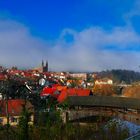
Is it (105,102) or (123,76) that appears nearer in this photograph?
(105,102)

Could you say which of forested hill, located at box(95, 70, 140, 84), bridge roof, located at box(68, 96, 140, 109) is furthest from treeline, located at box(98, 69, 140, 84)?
bridge roof, located at box(68, 96, 140, 109)

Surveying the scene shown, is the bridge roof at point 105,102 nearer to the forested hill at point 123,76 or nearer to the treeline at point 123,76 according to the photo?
the treeline at point 123,76

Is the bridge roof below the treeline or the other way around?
below

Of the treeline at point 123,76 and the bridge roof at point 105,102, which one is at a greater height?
the treeline at point 123,76

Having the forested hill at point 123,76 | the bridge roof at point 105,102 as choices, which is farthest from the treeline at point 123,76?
the bridge roof at point 105,102

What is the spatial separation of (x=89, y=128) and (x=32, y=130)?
192cm

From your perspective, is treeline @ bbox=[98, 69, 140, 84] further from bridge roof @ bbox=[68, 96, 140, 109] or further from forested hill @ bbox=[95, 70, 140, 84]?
bridge roof @ bbox=[68, 96, 140, 109]

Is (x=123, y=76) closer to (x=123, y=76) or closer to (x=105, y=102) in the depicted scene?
(x=123, y=76)

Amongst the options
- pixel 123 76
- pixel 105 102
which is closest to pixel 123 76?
pixel 123 76

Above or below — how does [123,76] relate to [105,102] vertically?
above

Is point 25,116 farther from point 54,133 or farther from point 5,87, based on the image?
point 5,87

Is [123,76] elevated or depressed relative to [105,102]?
elevated

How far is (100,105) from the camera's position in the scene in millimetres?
27453

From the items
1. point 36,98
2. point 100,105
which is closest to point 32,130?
point 100,105
